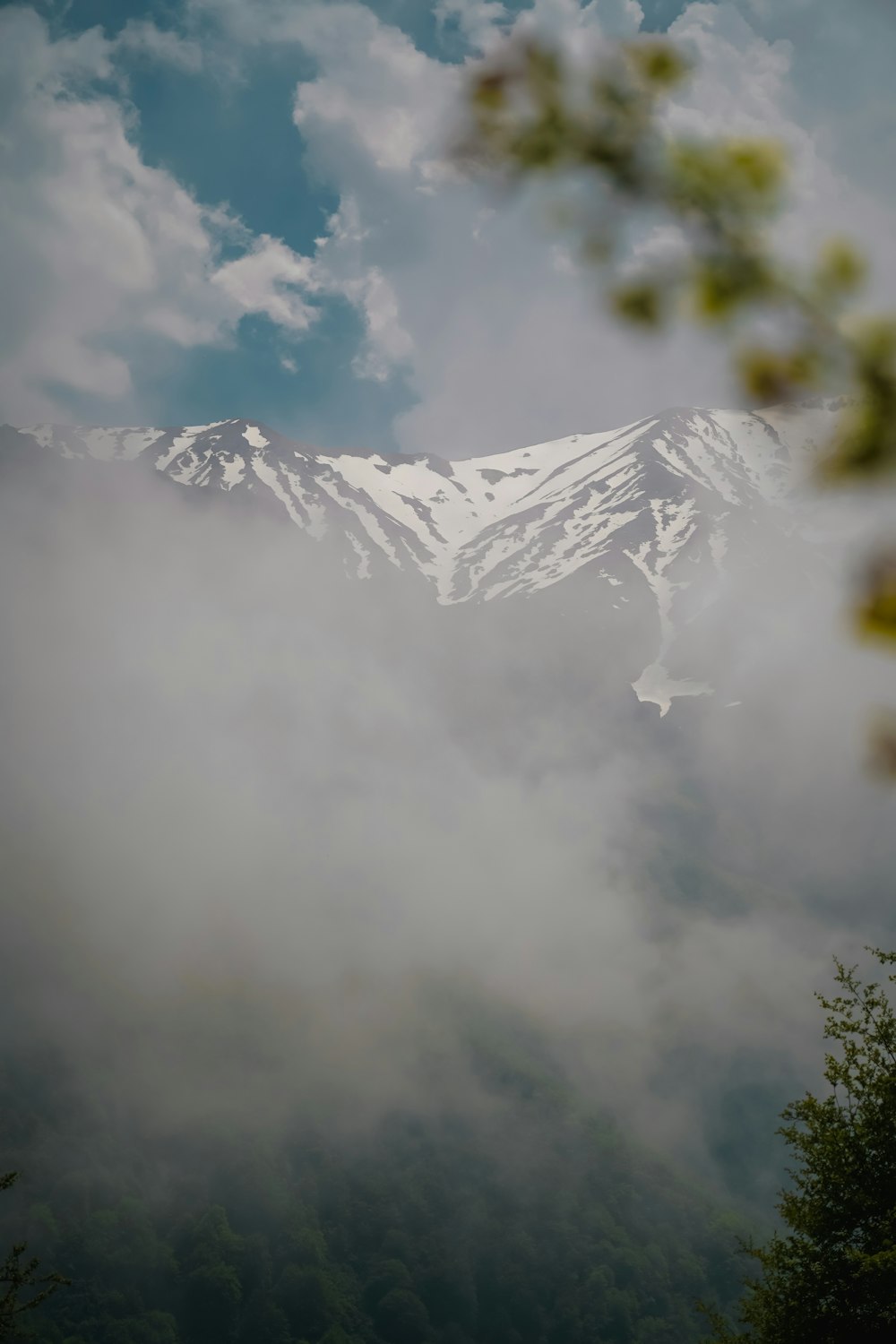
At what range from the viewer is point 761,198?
6.84ft

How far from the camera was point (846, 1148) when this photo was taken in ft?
50.7

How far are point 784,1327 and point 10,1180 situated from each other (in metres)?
21.3

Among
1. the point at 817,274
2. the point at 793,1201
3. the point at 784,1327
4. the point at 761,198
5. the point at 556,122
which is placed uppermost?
the point at 556,122

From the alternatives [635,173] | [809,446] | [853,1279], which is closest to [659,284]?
[635,173]

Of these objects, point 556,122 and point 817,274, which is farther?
point 556,122

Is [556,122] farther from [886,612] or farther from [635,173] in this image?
[886,612]

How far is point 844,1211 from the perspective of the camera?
613 inches

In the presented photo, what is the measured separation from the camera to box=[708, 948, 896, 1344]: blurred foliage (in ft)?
49.0

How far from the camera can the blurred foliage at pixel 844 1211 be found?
49.0 ft

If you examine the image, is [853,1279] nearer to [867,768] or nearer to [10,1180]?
[867,768]

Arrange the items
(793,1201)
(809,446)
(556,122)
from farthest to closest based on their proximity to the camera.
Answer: (793,1201) < (556,122) < (809,446)

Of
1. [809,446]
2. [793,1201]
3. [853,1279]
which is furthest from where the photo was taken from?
[793,1201]

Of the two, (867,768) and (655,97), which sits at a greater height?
(655,97)

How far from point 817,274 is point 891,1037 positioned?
1794 cm
